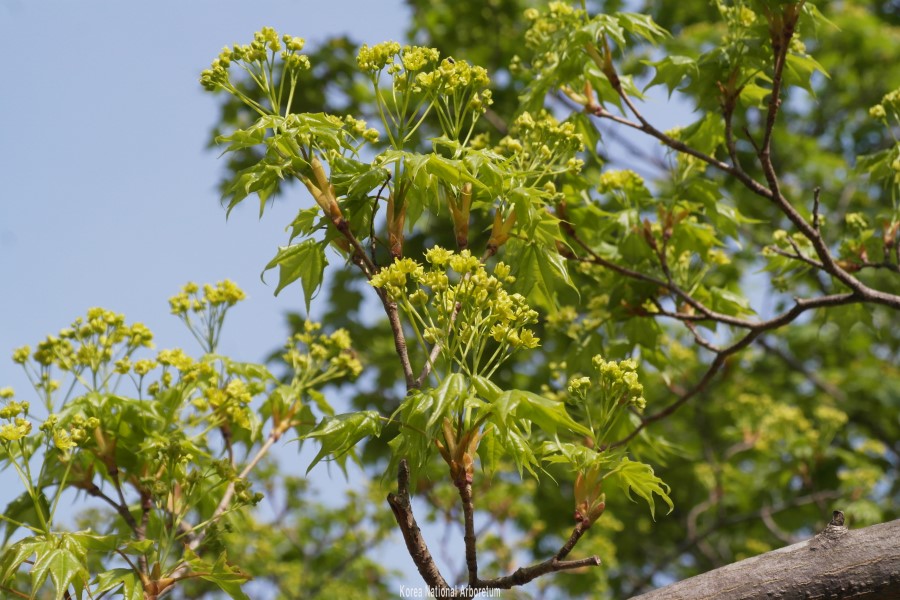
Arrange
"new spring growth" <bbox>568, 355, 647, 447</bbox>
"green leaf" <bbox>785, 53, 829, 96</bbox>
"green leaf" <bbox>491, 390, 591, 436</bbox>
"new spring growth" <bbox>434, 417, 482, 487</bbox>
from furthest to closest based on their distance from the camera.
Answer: "green leaf" <bbox>785, 53, 829, 96</bbox> → "new spring growth" <bbox>568, 355, 647, 447</bbox> → "new spring growth" <bbox>434, 417, 482, 487</bbox> → "green leaf" <bbox>491, 390, 591, 436</bbox>

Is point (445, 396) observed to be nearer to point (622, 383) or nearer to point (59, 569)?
point (622, 383)

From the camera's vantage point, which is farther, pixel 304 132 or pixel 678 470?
pixel 678 470

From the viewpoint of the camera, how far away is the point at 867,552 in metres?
2.31

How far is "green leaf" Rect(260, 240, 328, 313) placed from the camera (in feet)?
9.14

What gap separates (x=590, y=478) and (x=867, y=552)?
673mm

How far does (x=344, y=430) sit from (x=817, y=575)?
3.83 ft

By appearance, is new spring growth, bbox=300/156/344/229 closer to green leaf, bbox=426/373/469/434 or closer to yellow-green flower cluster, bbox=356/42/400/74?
yellow-green flower cluster, bbox=356/42/400/74

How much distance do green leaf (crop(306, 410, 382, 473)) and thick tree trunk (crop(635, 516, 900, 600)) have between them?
0.77 meters

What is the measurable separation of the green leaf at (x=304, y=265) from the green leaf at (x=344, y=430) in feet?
1.51

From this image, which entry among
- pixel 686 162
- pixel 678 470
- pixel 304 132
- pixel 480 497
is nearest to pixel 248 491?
pixel 304 132

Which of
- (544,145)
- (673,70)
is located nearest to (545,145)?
(544,145)

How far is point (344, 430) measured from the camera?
7.87 feet

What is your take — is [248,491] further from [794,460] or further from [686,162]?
[794,460]

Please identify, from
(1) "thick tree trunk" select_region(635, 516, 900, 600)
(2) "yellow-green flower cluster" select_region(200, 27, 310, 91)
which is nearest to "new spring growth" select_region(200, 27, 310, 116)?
(2) "yellow-green flower cluster" select_region(200, 27, 310, 91)
